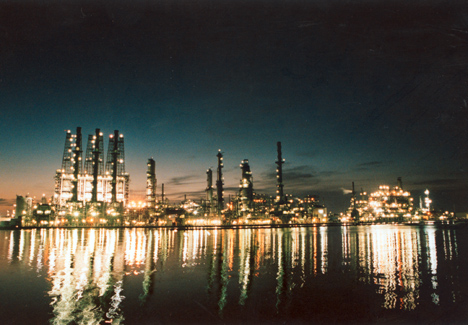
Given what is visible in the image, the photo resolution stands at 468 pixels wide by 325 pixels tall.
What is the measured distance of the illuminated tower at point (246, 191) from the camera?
140125 millimetres

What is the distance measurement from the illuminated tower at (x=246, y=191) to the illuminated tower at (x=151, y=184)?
41476 mm

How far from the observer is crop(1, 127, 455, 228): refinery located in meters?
105

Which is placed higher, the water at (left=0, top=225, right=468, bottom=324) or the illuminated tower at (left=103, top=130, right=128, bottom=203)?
the illuminated tower at (left=103, top=130, right=128, bottom=203)

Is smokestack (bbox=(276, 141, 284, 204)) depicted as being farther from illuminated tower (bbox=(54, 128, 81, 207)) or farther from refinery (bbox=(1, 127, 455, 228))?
illuminated tower (bbox=(54, 128, 81, 207))

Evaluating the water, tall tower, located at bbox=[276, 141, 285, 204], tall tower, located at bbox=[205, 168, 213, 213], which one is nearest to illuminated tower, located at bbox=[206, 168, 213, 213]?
tall tower, located at bbox=[205, 168, 213, 213]

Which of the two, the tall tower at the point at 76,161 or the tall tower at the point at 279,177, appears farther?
the tall tower at the point at 279,177

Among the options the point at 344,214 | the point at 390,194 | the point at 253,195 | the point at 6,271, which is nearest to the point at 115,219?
the point at 253,195

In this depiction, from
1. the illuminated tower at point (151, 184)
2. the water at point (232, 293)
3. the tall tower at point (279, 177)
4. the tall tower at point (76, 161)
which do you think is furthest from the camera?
the tall tower at point (279, 177)

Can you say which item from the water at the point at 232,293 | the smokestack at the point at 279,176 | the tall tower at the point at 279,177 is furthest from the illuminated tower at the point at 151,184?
the water at the point at 232,293

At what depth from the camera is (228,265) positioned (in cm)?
1825

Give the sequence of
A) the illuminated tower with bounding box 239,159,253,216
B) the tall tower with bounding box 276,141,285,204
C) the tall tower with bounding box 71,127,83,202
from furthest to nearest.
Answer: the tall tower with bounding box 276,141,285,204, the illuminated tower with bounding box 239,159,253,216, the tall tower with bounding box 71,127,83,202

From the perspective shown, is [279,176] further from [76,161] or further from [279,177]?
[76,161]

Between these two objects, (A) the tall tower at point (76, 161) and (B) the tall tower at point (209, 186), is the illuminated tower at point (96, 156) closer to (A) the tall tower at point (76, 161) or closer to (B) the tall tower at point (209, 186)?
(A) the tall tower at point (76, 161)

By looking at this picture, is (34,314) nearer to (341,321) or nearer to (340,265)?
(341,321)
